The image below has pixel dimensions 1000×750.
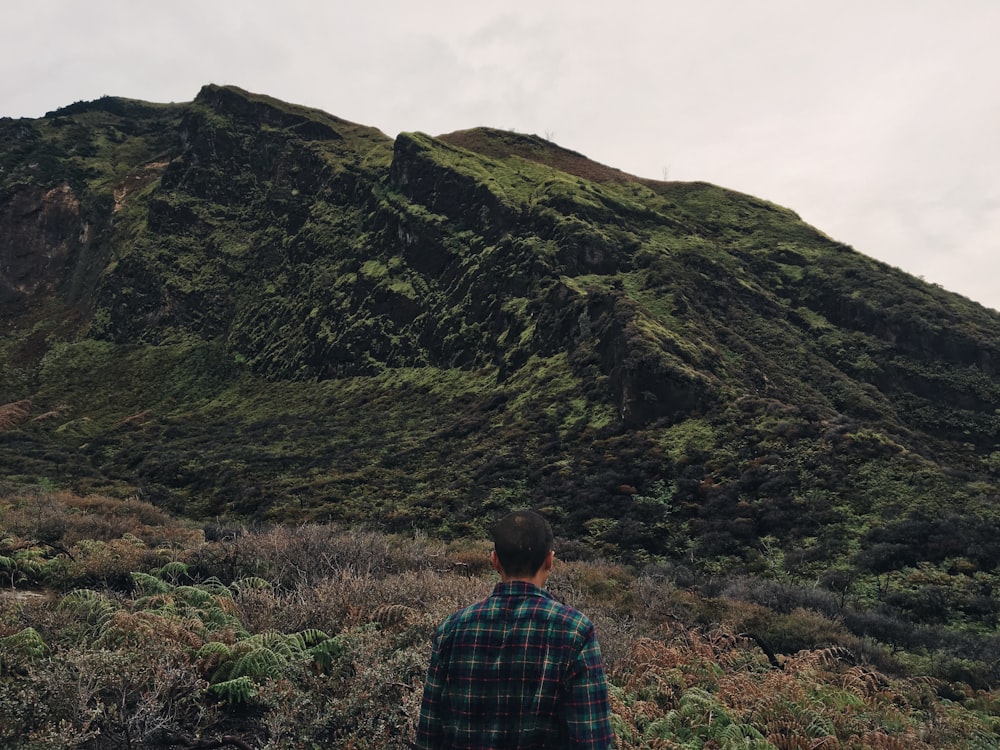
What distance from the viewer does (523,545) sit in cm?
267

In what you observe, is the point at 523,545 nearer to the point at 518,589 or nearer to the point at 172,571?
the point at 518,589

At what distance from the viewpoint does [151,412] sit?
49.0 metres

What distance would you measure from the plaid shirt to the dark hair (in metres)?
0.08

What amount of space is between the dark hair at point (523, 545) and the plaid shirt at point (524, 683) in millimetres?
80

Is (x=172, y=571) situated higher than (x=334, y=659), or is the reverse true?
(x=334, y=659)

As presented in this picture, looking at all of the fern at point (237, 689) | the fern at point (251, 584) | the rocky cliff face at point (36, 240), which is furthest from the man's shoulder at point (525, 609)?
the rocky cliff face at point (36, 240)

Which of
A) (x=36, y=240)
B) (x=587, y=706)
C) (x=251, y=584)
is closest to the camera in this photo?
(x=587, y=706)

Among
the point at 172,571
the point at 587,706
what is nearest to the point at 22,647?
the point at 172,571

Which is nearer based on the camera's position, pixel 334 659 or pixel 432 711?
pixel 432 711

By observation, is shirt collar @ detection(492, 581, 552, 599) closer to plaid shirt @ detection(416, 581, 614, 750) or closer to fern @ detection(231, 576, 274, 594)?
plaid shirt @ detection(416, 581, 614, 750)

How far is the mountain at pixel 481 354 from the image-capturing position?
21594mm

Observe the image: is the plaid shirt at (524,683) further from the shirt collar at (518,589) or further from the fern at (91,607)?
the fern at (91,607)

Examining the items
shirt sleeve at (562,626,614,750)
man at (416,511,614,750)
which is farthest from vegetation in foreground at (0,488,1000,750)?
shirt sleeve at (562,626,614,750)

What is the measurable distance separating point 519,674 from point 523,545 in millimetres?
506
